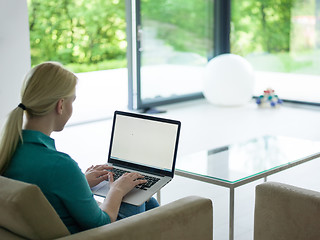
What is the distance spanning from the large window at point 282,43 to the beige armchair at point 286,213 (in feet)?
17.0

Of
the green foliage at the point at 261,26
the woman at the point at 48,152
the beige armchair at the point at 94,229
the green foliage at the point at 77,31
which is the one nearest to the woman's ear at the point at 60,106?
the woman at the point at 48,152

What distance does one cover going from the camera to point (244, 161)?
3482mm

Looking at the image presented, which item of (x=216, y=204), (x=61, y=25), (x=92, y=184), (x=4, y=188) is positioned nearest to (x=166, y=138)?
(x=92, y=184)

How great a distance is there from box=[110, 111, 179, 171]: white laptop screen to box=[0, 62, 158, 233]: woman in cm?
51

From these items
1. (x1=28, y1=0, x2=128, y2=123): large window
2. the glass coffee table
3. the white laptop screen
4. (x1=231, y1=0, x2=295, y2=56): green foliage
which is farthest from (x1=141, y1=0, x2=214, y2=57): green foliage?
the white laptop screen

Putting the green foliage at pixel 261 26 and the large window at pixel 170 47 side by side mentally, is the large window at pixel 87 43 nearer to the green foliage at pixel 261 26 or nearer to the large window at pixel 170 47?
the large window at pixel 170 47

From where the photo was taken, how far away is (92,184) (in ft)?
7.51

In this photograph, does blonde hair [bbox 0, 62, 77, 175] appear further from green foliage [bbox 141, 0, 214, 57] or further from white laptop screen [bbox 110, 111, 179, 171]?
green foliage [bbox 141, 0, 214, 57]

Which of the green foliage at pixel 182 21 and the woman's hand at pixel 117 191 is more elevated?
the green foliage at pixel 182 21

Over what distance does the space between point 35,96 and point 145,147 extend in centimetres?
73

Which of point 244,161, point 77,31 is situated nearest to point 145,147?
point 244,161

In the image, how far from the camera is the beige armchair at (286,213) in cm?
217

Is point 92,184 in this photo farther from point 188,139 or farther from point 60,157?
point 188,139

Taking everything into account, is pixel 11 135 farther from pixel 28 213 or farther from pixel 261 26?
pixel 261 26
